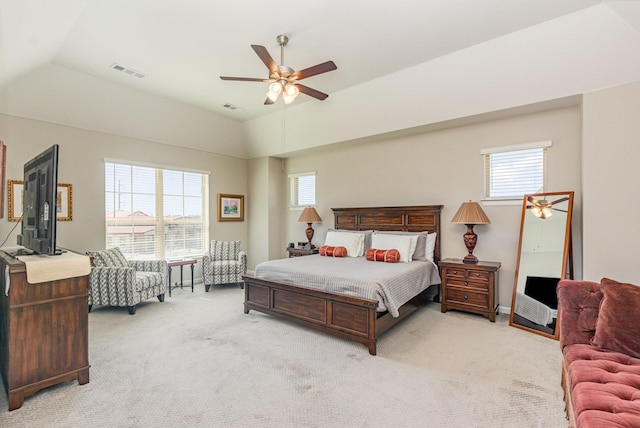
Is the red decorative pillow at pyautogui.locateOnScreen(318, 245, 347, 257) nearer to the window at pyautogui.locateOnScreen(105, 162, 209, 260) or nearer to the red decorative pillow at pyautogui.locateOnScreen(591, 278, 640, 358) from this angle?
the window at pyautogui.locateOnScreen(105, 162, 209, 260)

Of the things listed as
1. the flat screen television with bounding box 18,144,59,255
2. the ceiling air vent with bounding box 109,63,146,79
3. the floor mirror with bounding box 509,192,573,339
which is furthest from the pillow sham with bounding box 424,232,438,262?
the ceiling air vent with bounding box 109,63,146,79

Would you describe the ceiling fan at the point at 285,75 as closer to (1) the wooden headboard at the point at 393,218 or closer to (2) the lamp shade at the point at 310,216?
(1) the wooden headboard at the point at 393,218

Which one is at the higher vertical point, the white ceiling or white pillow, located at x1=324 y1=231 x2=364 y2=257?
the white ceiling

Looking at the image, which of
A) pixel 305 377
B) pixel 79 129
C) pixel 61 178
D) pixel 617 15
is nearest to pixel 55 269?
pixel 305 377

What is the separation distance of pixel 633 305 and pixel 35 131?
22.0ft

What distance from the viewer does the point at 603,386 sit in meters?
1.54

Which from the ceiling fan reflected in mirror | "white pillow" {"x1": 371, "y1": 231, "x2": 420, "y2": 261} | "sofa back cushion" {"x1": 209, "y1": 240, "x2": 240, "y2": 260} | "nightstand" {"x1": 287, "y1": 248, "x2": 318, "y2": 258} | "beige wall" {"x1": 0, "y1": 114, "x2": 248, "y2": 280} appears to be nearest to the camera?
the ceiling fan reflected in mirror

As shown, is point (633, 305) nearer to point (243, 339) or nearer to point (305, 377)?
point (305, 377)

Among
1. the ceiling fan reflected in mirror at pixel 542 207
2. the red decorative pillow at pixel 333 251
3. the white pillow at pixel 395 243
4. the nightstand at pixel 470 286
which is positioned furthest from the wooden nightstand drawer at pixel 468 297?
the red decorative pillow at pixel 333 251

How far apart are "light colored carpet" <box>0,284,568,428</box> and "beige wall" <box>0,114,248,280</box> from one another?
5.49ft

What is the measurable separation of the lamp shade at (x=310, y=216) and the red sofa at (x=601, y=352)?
14.0ft

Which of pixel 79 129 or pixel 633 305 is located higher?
pixel 79 129

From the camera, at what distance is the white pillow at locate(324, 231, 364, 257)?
4.99 metres

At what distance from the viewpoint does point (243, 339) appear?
11.2 feet
